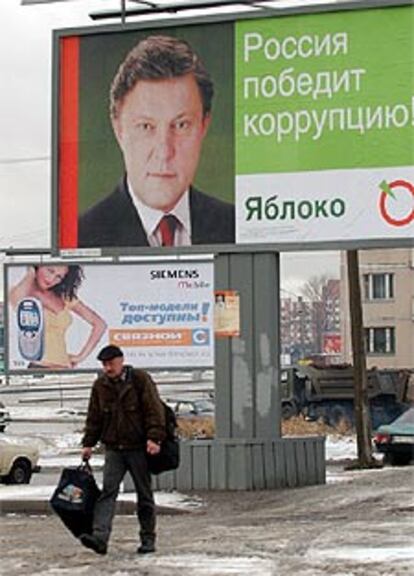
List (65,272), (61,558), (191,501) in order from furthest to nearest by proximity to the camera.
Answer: (65,272)
(191,501)
(61,558)

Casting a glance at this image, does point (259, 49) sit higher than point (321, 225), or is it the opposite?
point (259, 49)

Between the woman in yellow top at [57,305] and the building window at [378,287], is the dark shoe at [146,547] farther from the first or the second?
the building window at [378,287]

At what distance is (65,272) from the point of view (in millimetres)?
35344

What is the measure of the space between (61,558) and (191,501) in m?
5.98

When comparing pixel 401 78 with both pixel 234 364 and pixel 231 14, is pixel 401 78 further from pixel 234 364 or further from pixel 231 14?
pixel 234 364

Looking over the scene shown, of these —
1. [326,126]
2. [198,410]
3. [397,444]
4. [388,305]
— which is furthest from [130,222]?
[388,305]

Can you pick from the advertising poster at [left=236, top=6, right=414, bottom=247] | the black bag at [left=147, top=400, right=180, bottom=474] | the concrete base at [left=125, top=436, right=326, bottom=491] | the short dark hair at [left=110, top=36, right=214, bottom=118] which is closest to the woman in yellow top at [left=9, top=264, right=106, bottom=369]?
the short dark hair at [left=110, top=36, right=214, bottom=118]

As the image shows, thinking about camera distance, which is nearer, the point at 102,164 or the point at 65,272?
the point at 102,164

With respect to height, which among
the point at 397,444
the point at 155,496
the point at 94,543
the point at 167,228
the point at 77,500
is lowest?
the point at 155,496

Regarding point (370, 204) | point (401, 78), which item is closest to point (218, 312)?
point (370, 204)

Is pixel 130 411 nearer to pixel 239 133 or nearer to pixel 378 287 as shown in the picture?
pixel 239 133

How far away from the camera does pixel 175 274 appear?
32.0 metres

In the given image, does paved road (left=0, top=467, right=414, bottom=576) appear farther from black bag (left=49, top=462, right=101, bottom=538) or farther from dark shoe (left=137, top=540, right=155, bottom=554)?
black bag (left=49, top=462, right=101, bottom=538)

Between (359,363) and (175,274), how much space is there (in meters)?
5.40
